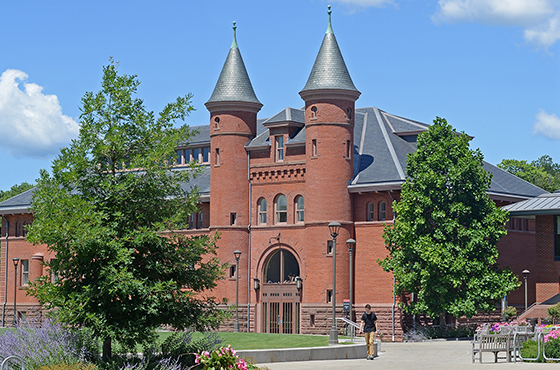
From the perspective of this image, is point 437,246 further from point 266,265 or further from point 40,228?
point 40,228

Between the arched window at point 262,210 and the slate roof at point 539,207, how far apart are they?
Result: 591 inches

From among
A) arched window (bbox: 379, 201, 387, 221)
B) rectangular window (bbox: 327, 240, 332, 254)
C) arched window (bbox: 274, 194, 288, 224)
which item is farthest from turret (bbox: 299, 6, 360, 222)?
arched window (bbox: 274, 194, 288, 224)

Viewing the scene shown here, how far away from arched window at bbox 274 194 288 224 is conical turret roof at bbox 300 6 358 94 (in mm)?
7025

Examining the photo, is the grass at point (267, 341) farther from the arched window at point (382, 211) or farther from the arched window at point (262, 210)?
the arched window at point (262, 210)

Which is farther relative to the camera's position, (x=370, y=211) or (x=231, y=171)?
(x=231, y=171)

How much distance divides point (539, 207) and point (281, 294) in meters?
16.3

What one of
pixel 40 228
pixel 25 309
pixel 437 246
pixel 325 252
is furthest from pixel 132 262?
pixel 25 309

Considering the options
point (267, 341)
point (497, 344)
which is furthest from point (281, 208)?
point (497, 344)

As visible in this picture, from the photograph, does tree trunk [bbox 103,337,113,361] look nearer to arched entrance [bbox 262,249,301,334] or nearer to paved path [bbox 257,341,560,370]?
paved path [bbox 257,341,560,370]

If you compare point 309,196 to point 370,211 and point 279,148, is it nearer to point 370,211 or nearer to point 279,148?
point 370,211

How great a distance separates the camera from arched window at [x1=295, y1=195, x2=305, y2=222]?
168 ft

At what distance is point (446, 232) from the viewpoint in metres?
43.9

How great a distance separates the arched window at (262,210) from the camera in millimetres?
52906

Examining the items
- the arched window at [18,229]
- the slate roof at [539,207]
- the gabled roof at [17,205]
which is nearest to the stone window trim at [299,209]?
the slate roof at [539,207]
